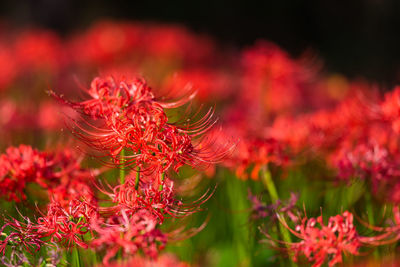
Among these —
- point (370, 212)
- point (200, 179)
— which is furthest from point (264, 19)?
point (370, 212)

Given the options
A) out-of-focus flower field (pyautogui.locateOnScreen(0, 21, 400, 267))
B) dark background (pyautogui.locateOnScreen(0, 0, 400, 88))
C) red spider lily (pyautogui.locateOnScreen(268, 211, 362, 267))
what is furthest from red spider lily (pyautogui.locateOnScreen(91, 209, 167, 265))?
dark background (pyautogui.locateOnScreen(0, 0, 400, 88))

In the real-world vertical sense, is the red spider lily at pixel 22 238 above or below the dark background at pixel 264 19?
below

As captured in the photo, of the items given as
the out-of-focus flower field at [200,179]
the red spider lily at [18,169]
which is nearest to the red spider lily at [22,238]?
the out-of-focus flower field at [200,179]

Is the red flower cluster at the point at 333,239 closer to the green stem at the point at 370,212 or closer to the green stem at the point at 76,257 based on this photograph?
the green stem at the point at 370,212

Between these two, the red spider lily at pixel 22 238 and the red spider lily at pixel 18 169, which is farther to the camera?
the red spider lily at pixel 18 169

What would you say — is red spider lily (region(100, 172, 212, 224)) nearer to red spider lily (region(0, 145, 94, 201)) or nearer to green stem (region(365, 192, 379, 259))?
red spider lily (region(0, 145, 94, 201))

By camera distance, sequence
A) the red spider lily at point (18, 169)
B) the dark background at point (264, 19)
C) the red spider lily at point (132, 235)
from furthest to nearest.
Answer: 1. the dark background at point (264, 19)
2. the red spider lily at point (18, 169)
3. the red spider lily at point (132, 235)

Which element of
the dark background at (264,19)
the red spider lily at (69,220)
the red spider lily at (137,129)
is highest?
the dark background at (264,19)

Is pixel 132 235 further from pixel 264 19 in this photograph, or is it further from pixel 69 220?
pixel 264 19
